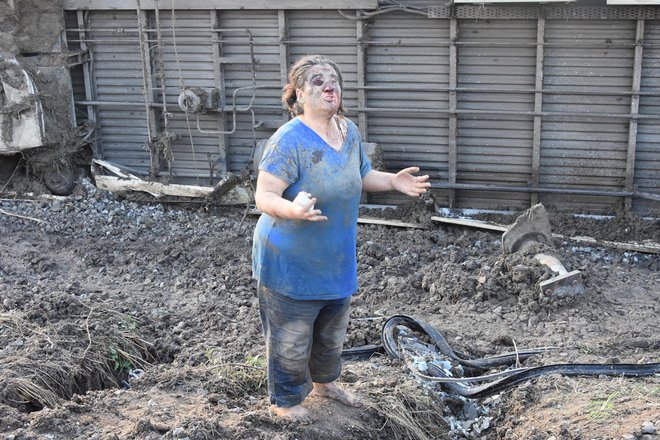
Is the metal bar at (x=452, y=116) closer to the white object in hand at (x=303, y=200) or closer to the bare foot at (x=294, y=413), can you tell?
the bare foot at (x=294, y=413)

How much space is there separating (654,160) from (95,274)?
7.11 meters

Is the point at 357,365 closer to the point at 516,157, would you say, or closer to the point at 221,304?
the point at 221,304

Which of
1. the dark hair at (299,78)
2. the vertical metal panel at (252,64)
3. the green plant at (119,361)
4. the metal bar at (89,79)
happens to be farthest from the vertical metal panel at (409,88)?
the dark hair at (299,78)

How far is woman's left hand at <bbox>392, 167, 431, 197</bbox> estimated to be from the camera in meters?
5.05

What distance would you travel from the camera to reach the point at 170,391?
233 inches

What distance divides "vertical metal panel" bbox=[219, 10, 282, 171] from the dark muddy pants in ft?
23.4

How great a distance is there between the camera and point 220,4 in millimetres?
11883

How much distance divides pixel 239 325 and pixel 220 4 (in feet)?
19.0

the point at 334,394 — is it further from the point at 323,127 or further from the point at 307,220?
the point at 323,127

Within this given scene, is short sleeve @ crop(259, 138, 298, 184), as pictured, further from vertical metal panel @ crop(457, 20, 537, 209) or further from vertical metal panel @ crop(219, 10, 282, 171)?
vertical metal panel @ crop(219, 10, 282, 171)

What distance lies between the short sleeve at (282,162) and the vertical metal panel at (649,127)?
7.51 meters

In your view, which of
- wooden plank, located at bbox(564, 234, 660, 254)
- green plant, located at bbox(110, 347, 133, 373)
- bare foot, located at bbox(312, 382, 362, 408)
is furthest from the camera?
wooden plank, located at bbox(564, 234, 660, 254)

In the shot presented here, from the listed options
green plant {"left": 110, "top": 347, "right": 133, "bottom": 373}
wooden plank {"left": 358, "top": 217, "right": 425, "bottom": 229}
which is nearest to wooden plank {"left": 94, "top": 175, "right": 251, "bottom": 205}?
wooden plank {"left": 358, "top": 217, "right": 425, "bottom": 229}

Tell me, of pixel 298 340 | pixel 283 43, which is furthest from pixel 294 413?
pixel 283 43
